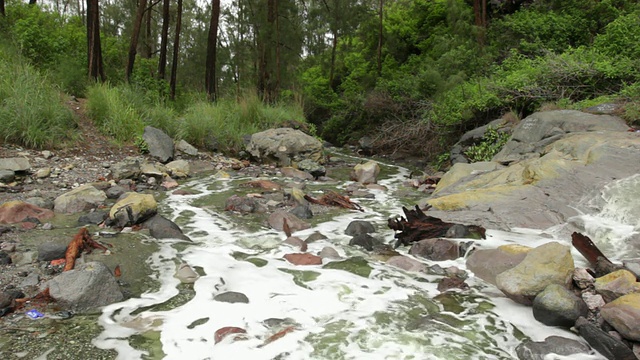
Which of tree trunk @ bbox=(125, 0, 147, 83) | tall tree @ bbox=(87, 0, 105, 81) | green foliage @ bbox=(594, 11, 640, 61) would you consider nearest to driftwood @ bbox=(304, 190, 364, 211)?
green foliage @ bbox=(594, 11, 640, 61)

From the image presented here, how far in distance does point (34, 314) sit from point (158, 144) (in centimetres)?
664

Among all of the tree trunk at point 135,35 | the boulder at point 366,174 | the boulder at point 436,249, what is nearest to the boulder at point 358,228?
the boulder at point 436,249

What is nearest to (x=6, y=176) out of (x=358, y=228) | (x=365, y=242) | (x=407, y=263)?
(x=358, y=228)

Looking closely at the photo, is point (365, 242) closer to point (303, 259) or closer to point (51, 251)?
point (303, 259)

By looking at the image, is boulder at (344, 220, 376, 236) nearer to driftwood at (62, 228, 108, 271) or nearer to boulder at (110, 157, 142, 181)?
driftwood at (62, 228, 108, 271)

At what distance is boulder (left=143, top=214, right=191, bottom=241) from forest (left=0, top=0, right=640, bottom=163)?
4578 millimetres

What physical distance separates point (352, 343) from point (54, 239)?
11.0 feet

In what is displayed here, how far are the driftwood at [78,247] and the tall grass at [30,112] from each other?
489 centimetres

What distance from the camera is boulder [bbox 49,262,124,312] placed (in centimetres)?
325

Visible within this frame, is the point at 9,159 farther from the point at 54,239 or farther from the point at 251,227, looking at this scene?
the point at 251,227

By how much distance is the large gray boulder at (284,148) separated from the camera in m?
10.7

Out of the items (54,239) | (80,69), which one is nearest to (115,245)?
(54,239)

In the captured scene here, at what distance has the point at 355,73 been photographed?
17.4m

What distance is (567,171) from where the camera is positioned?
6.30 metres
